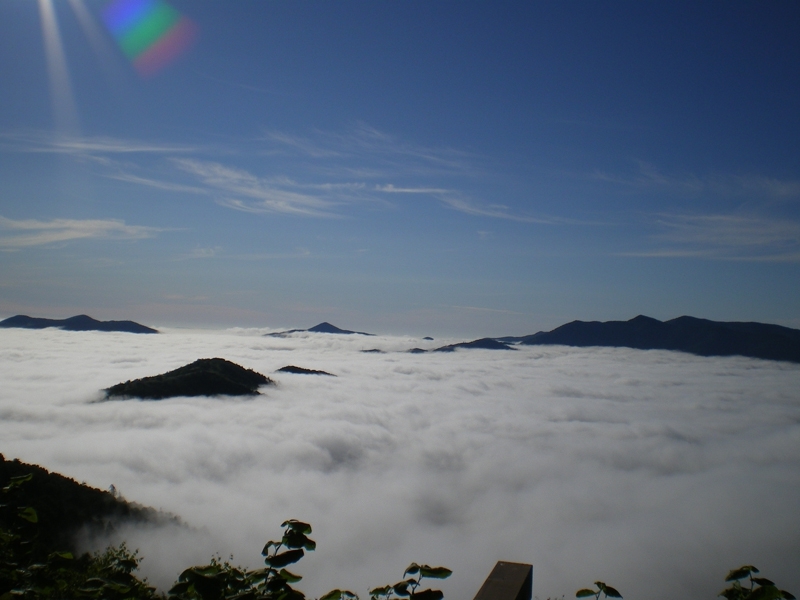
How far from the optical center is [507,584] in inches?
323

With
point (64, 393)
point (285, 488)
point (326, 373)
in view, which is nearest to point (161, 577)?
point (285, 488)

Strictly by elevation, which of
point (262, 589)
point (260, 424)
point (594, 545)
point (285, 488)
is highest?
point (262, 589)

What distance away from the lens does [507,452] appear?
13012cm

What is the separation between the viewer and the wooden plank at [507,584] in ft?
25.8

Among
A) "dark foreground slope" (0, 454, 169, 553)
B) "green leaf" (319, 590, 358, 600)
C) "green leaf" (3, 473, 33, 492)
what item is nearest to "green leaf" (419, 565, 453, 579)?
"green leaf" (319, 590, 358, 600)

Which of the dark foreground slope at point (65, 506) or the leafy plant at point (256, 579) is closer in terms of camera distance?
the leafy plant at point (256, 579)

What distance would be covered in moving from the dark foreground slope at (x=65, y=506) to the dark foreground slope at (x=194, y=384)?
2644 inches

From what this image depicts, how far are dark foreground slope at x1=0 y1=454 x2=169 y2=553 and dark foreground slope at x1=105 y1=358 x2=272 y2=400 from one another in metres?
67.2

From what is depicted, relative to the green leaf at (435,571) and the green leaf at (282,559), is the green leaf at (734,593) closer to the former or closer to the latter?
the green leaf at (435,571)

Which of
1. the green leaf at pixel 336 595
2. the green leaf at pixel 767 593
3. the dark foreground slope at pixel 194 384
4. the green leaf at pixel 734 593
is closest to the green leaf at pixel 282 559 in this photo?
the green leaf at pixel 336 595

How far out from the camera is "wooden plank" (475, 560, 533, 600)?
7855mm

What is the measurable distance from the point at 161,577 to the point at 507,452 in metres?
92.5

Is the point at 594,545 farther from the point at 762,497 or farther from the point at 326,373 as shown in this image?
the point at 326,373

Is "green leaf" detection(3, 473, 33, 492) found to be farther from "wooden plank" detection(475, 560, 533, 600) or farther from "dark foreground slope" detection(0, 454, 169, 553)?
"dark foreground slope" detection(0, 454, 169, 553)
